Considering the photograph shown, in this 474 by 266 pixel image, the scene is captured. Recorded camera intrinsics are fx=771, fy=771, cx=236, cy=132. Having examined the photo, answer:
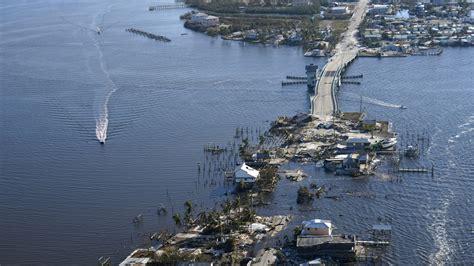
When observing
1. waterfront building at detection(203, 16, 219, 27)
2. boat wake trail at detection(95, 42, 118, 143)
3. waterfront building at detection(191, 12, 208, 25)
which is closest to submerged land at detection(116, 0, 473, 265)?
boat wake trail at detection(95, 42, 118, 143)

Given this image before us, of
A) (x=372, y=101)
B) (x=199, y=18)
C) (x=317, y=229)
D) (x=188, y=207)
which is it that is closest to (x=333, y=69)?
(x=372, y=101)

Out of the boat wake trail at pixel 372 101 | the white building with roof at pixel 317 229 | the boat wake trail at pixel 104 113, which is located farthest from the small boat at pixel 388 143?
the boat wake trail at pixel 104 113

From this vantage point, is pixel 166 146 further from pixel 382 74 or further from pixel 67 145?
pixel 382 74

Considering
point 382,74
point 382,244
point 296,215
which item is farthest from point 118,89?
point 382,244

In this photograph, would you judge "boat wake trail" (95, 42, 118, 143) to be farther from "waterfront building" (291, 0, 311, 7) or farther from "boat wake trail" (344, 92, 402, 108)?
"waterfront building" (291, 0, 311, 7)

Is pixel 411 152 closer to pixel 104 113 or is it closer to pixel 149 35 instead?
pixel 104 113

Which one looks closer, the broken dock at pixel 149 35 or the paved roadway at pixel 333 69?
the paved roadway at pixel 333 69

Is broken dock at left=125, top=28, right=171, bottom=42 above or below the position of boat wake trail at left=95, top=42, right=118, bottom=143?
above

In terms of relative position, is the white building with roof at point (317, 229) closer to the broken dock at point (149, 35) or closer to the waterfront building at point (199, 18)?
the broken dock at point (149, 35)
